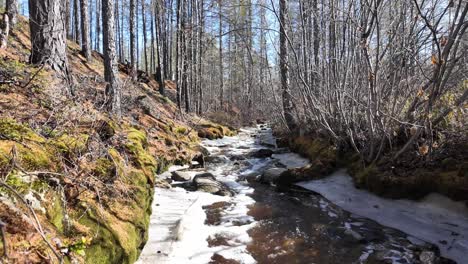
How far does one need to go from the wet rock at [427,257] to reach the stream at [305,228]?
0.01 m

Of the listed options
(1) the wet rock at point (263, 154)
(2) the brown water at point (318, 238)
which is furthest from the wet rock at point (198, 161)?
(2) the brown water at point (318, 238)

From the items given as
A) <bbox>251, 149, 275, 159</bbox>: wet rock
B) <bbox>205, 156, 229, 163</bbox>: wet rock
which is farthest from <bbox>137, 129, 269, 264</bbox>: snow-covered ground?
<bbox>251, 149, 275, 159</bbox>: wet rock

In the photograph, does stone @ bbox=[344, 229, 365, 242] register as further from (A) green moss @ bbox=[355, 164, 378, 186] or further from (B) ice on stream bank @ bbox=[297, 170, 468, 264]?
(A) green moss @ bbox=[355, 164, 378, 186]

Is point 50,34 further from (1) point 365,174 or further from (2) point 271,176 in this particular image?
(1) point 365,174

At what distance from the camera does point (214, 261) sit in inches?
151

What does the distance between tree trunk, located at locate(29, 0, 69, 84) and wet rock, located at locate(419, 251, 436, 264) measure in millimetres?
5498

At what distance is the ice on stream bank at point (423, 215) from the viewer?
4.05 metres

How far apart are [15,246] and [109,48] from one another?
266 inches

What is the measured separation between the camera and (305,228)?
16.4 feet

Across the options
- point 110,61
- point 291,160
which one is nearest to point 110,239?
point 110,61

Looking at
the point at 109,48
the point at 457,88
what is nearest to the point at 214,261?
the point at 457,88

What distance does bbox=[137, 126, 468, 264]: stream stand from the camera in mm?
3973

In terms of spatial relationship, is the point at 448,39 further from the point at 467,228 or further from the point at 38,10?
the point at 38,10

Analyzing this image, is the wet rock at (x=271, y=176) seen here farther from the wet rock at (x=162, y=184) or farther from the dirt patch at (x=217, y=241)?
the dirt patch at (x=217, y=241)
